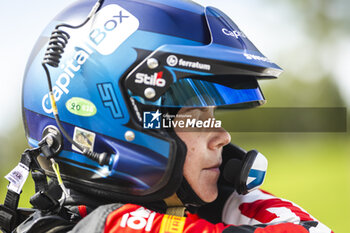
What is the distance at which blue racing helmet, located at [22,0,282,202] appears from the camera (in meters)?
1.24

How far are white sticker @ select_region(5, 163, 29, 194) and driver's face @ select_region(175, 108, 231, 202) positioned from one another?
50 centimetres

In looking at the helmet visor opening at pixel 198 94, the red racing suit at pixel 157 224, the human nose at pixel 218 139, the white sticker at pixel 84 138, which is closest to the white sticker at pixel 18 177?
the white sticker at pixel 84 138

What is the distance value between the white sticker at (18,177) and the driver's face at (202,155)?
0.50 meters

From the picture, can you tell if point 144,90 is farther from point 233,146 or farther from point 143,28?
point 233,146

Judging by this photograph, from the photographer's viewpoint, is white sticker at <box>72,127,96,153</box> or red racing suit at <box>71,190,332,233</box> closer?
red racing suit at <box>71,190,332,233</box>

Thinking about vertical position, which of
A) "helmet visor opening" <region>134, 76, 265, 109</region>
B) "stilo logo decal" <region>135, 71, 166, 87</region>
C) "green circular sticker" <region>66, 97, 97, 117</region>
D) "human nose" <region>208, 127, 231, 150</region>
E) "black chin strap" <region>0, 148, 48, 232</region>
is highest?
"stilo logo decal" <region>135, 71, 166, 87</region>

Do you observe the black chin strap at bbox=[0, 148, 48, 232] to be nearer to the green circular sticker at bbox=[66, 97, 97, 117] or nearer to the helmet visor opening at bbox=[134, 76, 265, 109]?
the green circular sticker at bbox=[66, 97, 97, 117]

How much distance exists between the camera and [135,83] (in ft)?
4.05

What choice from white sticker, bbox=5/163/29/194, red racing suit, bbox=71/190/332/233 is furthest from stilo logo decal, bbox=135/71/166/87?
white sticker, bbox=5/163/29/194

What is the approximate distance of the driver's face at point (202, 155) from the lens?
52.4 inches

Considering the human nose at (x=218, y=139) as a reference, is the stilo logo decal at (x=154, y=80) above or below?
above

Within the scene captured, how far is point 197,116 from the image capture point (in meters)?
1.36

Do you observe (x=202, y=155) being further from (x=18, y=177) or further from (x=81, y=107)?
(x=18, y=177)

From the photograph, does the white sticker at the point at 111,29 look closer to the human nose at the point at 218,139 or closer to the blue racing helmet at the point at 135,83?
the blue racing helmet at the point at 135,83
